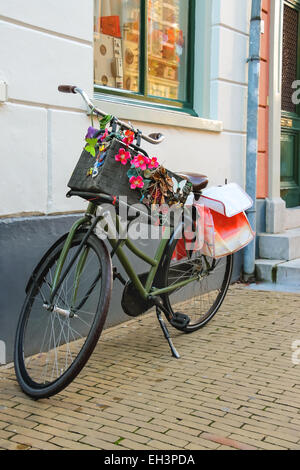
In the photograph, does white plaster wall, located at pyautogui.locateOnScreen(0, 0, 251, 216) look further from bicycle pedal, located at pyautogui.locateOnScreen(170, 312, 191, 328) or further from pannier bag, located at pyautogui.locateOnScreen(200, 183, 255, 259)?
bicycle pedal, located at pyautogui.locateOnScreen(170, 312, 191, 328)

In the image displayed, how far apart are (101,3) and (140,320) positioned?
2670mm

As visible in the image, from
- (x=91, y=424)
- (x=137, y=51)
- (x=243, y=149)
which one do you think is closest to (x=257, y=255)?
(x=243, y=149)

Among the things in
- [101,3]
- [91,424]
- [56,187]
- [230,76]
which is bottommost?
[91,424]

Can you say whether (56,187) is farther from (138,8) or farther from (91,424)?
(138,8)

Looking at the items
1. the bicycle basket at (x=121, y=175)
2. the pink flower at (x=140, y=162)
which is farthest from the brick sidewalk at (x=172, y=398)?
the pink flower at (x=140, y=162)

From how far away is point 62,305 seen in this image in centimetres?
345

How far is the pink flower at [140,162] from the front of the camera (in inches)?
132

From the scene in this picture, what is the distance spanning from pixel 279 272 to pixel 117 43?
273 centimetres

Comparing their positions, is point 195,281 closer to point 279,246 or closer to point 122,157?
point 122,157

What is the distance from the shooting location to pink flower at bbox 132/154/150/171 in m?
3.36

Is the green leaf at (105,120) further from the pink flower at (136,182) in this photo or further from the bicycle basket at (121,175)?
the pink flower at (136,182)

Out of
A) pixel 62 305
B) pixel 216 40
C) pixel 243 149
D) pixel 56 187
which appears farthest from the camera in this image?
pixel 243 149

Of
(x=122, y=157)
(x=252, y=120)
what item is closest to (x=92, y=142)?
(x=122, y=157)

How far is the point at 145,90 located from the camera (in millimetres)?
5438
